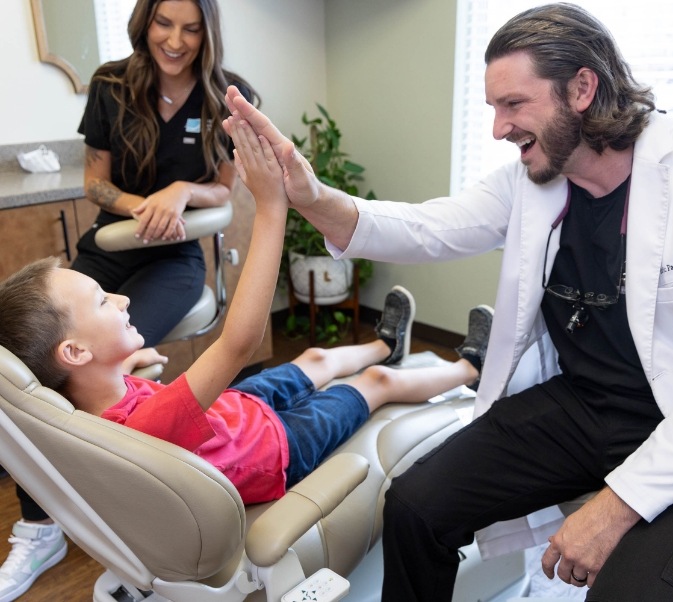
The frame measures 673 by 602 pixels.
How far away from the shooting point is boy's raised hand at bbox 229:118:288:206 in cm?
117

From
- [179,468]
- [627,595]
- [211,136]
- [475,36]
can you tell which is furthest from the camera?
[475,36]

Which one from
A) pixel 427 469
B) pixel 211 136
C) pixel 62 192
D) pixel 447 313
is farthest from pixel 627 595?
pixel 447 313

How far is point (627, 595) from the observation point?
107cm

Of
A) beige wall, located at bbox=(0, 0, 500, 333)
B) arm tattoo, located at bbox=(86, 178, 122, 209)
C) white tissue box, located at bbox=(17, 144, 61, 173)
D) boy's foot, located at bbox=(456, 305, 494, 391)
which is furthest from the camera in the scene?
beige wall, located at bbox=(0, 0, 500, 333)

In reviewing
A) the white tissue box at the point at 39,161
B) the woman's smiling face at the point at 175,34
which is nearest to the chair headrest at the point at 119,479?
the woman's smiling face at the point at 175,34

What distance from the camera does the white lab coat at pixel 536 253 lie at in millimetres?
1188

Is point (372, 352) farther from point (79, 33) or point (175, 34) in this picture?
point (79, 33)

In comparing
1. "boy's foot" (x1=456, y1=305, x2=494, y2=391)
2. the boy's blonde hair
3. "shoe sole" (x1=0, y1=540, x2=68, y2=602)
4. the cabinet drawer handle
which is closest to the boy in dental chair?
the boy's blonde hair

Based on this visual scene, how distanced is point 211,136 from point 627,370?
48.2 inches

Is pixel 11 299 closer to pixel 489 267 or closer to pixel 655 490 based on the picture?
pixel 655 490

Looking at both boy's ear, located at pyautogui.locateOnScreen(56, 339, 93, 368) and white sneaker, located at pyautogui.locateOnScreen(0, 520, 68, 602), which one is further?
white sneaker, located at pyautogui.locateOnScreen(0, 520, 68, 602)

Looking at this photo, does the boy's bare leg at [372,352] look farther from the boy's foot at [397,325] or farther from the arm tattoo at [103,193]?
the arm tattoo at [103,193]

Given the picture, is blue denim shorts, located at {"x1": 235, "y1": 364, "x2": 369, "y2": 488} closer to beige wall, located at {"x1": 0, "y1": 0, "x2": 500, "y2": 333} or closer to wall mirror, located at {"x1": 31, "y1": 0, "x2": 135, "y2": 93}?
beige wall, located at {"x1": 0, "y1": 0, "x2": 500, "y2": 333}

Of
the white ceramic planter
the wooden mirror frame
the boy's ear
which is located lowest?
the white ceramic planter
